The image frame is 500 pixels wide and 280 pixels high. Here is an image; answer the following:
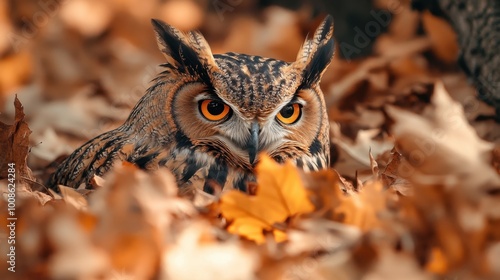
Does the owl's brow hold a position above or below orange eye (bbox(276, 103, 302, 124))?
above

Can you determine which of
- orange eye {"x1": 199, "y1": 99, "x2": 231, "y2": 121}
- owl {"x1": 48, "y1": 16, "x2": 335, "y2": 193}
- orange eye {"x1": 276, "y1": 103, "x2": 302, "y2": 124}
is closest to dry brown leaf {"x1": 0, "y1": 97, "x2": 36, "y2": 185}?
owl {"x1": 48, "y1": 16, "x2": 335, "y2": 193}

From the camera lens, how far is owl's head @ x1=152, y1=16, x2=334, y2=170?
2.48m

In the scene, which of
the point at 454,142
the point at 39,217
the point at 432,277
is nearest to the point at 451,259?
the point at 432,277

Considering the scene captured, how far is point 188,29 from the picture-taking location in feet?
16.7

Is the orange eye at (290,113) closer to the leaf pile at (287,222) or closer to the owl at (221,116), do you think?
the owl at (221,116)

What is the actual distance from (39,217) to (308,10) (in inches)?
155

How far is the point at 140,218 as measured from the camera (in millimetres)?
1670

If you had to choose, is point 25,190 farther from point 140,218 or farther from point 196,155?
point 140,218

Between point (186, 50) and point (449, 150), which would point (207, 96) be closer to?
point (186, 50)

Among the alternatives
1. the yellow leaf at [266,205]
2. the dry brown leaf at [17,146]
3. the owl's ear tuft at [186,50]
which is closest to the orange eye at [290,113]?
the owl's ear tuft at [186,50]

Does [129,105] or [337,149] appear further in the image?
[129,105]

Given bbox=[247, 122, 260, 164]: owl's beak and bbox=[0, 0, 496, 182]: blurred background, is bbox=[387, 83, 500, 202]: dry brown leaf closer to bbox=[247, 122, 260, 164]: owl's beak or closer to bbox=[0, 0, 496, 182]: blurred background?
bbox=[247, 122, 260, 164]: owl's beak

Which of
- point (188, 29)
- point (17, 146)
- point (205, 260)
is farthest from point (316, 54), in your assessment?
point (188, 29)

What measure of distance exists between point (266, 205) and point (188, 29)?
3215 millimetres
